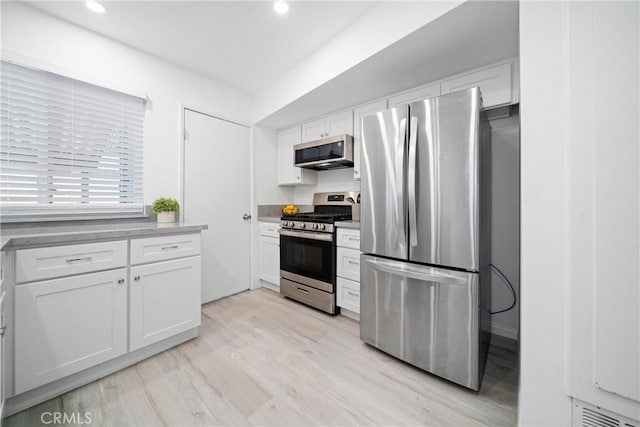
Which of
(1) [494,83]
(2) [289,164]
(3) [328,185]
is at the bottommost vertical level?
(3) [328,185]

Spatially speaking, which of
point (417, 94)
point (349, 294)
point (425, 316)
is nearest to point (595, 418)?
point (425, 316)

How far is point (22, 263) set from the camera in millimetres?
1240

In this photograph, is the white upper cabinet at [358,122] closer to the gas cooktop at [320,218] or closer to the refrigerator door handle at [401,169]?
the gas cooktop at [320,218]

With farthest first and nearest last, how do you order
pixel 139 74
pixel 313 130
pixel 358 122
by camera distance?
pixel 313 130 < pixel 358 122 < pixel 139 74

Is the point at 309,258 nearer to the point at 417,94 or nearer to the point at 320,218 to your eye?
the point at 320,218

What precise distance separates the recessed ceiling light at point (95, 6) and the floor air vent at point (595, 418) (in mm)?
3523

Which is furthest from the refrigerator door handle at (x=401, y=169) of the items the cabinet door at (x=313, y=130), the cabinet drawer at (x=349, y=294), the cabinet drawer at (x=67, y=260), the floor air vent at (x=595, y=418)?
the cabinet drawer at (x=67, y=260)

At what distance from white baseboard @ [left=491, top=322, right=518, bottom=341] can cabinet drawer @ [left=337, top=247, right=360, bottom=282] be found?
1.20 m

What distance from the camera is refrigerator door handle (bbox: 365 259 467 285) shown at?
1.41 m

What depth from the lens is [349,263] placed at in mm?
2246

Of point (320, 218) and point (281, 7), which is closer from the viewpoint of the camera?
point (281, 7)

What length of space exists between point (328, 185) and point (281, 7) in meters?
1.92

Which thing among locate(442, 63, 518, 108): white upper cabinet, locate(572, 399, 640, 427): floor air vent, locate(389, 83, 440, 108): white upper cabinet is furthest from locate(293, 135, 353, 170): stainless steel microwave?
locate(572, 399, 640, 427): floor air vent

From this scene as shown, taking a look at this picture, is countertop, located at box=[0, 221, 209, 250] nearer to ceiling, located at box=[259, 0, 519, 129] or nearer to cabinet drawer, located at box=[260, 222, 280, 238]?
cabinet drawer, located at box=[260, 222, 280, 238]
